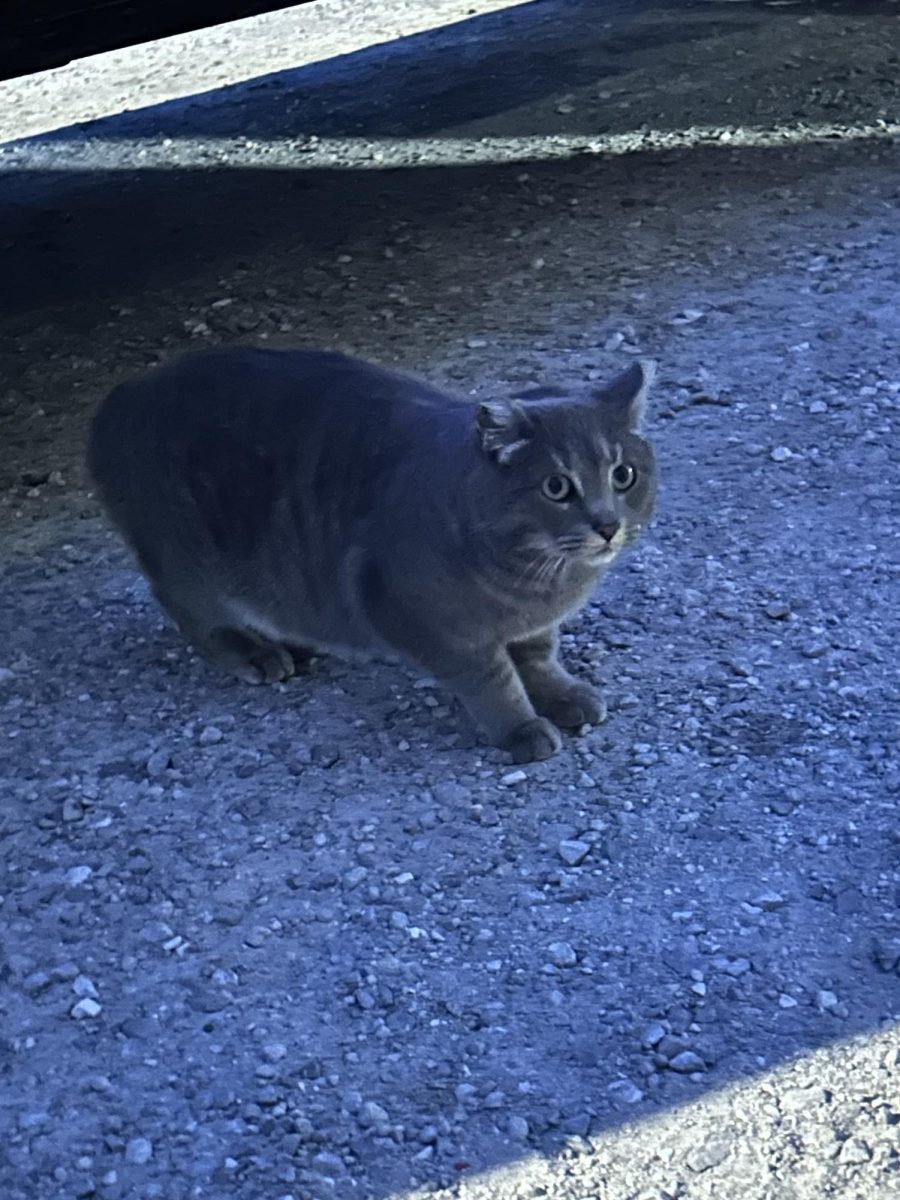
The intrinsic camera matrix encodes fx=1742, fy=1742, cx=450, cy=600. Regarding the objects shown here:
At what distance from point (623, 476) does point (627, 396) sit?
0.16 meters

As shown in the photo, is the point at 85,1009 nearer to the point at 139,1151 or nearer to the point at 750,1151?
the point at 139,1151

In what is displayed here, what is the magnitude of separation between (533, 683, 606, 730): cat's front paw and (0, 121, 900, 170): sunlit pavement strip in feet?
13.3

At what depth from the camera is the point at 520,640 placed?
12.1ft

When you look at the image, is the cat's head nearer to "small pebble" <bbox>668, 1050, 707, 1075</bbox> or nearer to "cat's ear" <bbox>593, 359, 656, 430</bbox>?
"cat's ear" <bbox>593, 359, 656, 430</bbox>

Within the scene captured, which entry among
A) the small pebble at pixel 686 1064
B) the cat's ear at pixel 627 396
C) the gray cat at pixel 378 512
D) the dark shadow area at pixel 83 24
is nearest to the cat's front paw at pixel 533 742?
the gray cat at pixel 378 512

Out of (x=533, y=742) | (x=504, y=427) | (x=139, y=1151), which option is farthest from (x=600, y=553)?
(x=139, y=1151)

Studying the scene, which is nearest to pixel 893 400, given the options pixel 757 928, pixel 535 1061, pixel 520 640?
pixel 520 640

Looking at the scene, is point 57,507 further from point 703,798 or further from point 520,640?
point 703,798

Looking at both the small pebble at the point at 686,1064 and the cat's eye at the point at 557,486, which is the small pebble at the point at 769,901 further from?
the cat's eye at the point at 557,486

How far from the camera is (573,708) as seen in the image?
12.2 ft

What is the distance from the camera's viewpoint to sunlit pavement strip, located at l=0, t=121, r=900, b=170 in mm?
7199

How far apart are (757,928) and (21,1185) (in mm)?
1322

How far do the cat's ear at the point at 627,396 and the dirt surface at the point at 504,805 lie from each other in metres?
0.70

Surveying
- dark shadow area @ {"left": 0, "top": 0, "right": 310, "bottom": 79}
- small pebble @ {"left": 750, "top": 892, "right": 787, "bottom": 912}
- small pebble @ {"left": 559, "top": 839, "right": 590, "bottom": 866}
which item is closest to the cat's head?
small pebble @ {"left": 559, "top": 839, "right": 590, "bottom": 866}
